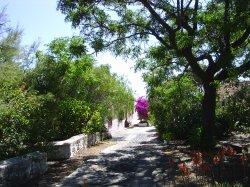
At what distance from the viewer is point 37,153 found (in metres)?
13.0

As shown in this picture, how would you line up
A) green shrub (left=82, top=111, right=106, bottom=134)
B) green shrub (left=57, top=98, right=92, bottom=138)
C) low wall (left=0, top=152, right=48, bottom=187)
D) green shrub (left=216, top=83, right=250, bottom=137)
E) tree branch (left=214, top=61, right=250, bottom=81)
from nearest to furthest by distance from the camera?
low wall (left=0, top=152, right=48, bottom=187)
tree branch (left=214, top=61, right=250, bottom=81)
green shrub (left=57, top=98, right=92, bottom=138)
green shrub (left=82, top=111, right=106, bottom=134)
green shrub (left=216, top=83, right=250, bottom=137)

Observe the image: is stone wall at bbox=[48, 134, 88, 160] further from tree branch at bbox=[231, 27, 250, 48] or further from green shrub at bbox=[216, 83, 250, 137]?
green shrub at bbox=[216, 83, 250, 137]

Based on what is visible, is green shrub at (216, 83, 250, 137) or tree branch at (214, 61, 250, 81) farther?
green shrub at (216, 83, 250, 137)

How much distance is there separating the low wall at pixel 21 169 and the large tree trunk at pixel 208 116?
7.51m

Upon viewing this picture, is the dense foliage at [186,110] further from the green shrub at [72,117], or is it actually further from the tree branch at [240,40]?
the tree branch at [240,40]

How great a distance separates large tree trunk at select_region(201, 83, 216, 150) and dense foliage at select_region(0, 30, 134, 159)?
17.7ft

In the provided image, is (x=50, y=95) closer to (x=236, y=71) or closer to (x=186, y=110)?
(x=236, y=71)

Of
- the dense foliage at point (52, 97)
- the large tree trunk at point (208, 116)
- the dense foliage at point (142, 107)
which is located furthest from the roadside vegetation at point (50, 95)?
the dense foliage at point (142, 107)

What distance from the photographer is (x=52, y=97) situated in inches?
633

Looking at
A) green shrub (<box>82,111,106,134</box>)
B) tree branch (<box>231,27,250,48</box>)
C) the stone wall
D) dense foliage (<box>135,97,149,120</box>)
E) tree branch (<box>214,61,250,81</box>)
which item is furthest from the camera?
dense foliage (<box>135,97,149,120</box>)

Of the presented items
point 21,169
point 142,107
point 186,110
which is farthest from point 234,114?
point 142,107

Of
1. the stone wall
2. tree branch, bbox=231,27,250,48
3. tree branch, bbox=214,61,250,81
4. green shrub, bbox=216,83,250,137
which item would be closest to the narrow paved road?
the stone wall

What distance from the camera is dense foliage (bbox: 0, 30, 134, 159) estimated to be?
13.4 metres

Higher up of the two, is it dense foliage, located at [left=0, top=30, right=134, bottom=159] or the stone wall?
A: dense foliage, located at [left=0, top=30, right=134, bottom=159]
